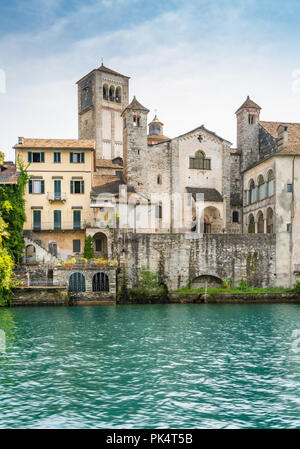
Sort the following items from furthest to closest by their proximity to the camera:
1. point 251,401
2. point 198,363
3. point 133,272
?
point 133,272
point 198,363
point 251,401

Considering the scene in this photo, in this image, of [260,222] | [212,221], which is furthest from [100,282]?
[260,222]

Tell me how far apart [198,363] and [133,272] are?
24879 millimetres

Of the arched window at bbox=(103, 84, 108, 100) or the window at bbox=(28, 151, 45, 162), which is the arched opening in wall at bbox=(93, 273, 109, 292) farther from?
the arched window at bbox=(103, 84, 108, 100)

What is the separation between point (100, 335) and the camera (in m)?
24.0

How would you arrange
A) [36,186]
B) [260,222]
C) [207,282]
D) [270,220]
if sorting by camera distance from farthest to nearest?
1. [260,222]
2. [270,220]
3. [36,186]
4. [207,282]

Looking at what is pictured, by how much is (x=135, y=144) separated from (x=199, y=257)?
44.3ft

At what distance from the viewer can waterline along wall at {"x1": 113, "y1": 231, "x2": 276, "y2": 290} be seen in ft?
140

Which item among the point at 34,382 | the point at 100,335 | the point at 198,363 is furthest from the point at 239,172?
the point at 34,382

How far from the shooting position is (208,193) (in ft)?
170

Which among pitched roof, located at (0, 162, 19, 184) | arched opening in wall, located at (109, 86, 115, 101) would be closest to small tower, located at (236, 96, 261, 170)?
arched opening in wall, located at (109, 86, 115, 101)

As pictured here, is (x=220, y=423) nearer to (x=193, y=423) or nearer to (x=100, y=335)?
(x=193, y=423)

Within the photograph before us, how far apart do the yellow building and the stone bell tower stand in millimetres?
19855

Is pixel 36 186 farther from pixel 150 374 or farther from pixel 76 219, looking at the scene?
pixel 150 374

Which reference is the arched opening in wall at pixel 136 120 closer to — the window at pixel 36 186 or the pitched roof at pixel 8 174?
the window at pixel 36 186
